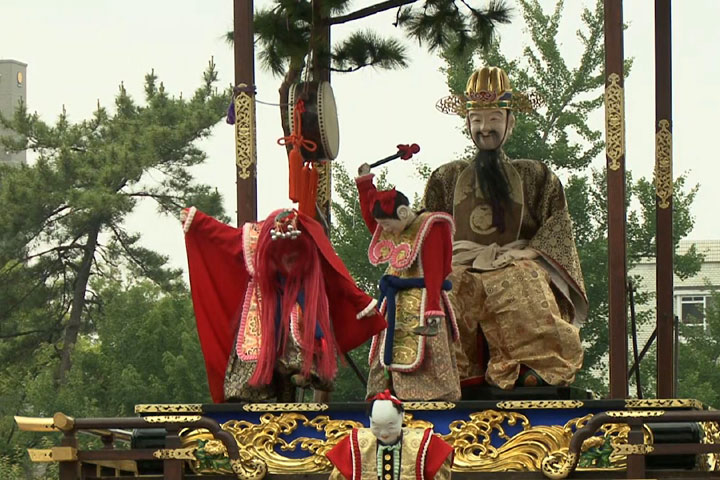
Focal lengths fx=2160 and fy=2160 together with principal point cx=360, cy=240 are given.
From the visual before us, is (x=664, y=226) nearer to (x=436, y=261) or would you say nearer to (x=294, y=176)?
(x=436, y=261)

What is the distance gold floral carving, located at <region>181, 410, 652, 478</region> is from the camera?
36.1 ft

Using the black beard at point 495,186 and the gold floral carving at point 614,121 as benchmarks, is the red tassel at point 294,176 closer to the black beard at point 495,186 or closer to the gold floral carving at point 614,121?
the black beard at point 495,186

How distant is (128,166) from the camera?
83.5 ft

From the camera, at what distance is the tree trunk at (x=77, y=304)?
25500 millimetres

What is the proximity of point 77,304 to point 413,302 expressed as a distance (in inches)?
564

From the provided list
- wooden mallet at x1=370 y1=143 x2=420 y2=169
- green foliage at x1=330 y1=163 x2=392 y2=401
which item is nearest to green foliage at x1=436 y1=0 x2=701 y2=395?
green foliage at x1=330 y1=163 x2=392 y2=401

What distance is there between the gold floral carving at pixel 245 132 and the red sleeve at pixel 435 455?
225cm

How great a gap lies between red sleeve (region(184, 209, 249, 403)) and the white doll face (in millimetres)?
1814

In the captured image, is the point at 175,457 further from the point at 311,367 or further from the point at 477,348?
the point at 477,348

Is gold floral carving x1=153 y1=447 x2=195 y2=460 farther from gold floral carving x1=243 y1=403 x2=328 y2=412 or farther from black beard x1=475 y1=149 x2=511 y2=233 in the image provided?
black beard x1=475 y1=149 x2=511 y2=233

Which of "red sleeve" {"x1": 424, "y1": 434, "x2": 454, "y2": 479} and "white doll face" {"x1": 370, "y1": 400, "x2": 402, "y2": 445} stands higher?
"white doll face" {"x1": 370, "y1": 400, "x2": 402, "y2": 445}

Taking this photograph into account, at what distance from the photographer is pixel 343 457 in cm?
1017

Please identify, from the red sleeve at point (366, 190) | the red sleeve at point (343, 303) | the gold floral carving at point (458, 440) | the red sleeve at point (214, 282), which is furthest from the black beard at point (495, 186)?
the gold floral carving at point (458, 440)

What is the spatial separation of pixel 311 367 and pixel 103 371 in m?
13.1
